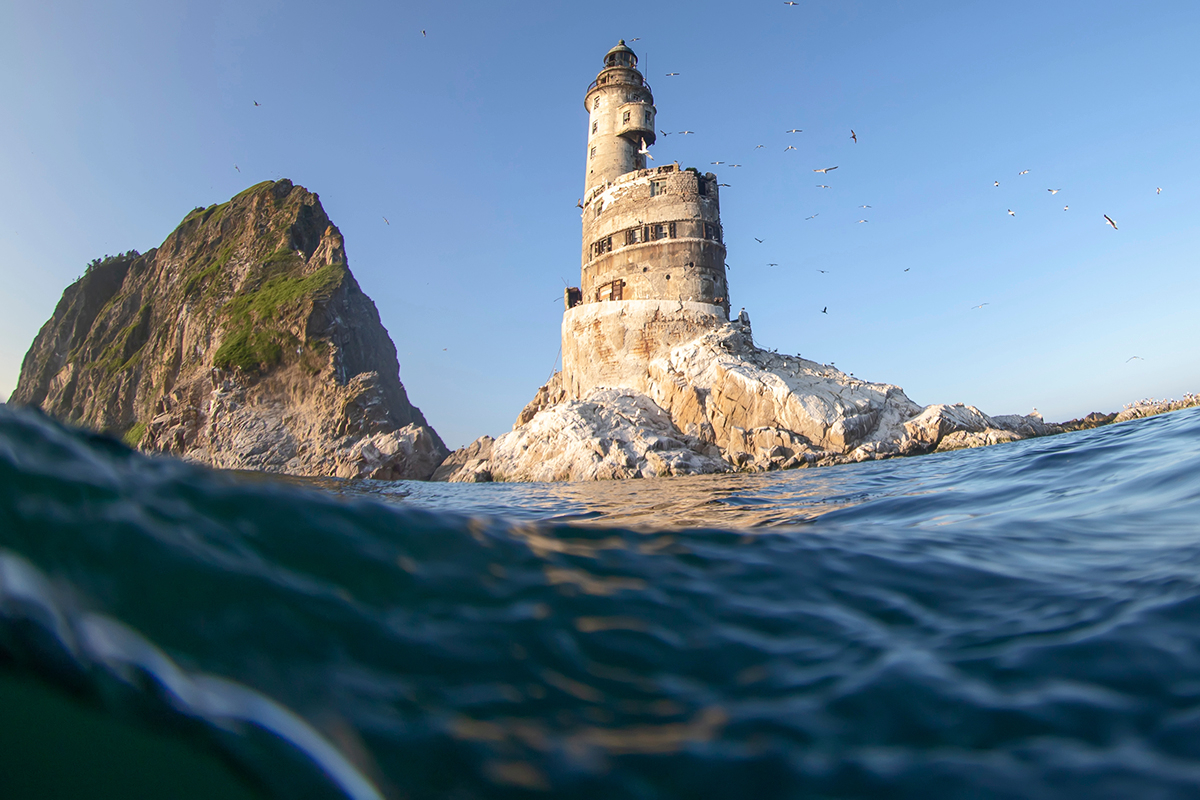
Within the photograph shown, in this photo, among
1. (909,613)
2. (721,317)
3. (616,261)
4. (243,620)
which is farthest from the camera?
(616,261)

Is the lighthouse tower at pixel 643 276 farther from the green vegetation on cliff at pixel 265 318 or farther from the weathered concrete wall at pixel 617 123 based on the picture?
the green vegetation on cliff at pixel 265 318

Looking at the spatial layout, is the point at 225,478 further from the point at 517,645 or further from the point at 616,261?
the point at 616,261

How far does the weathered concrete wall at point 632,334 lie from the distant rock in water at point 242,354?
9732 mm

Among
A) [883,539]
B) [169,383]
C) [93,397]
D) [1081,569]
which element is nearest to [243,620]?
[883,539]

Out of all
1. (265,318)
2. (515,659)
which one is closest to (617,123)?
(265,318)

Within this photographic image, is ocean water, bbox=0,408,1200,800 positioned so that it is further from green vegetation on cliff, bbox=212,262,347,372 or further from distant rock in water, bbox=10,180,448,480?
green vegetation on cliff, bbox=212,262,347,372

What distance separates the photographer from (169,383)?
4178 cm

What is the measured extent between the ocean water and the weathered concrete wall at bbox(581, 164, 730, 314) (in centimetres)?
2758

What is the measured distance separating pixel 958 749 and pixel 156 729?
8.01 feet

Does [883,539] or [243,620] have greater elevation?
[243,620]

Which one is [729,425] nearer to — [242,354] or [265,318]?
[242,354]

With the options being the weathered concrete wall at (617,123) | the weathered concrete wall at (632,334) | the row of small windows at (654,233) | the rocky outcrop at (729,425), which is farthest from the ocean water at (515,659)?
the weathered concrete wall at (617,123)

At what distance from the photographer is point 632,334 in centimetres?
2897

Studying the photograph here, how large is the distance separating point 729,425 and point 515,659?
77.1 feet
